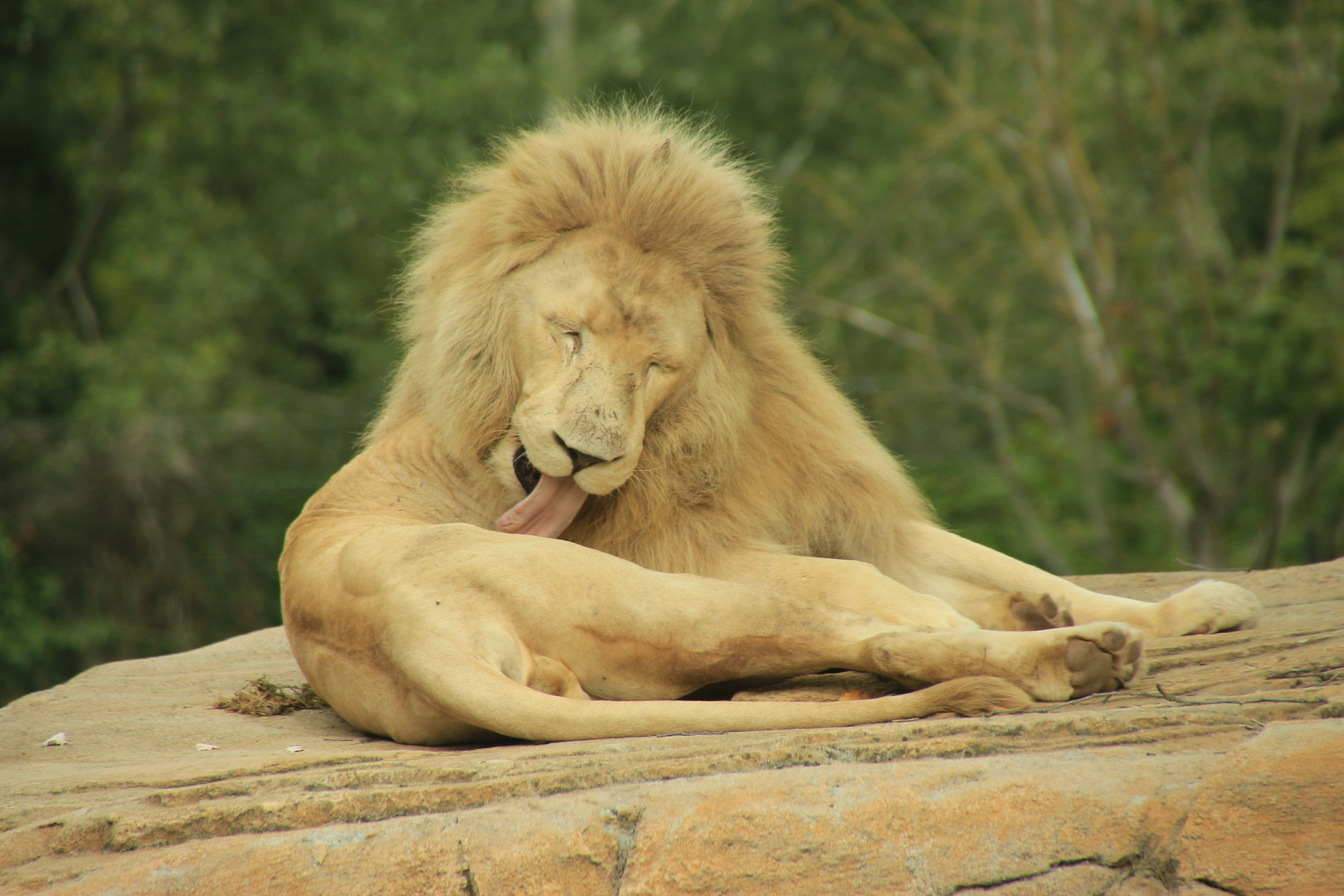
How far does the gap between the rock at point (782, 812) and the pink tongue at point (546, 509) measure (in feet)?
2.18

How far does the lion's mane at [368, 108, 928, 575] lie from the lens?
3.25 meters

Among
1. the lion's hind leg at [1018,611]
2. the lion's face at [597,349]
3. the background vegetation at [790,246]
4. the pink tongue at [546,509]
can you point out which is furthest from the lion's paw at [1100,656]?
the background vegetation at [790,246]

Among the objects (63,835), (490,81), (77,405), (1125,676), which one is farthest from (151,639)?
(1125,676)

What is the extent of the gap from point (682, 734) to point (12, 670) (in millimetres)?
7366

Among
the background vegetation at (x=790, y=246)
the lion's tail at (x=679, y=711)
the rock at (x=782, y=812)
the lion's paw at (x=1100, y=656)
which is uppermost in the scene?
the background vegetation at (x=790, y=246)

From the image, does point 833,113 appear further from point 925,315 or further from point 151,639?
point 151,639

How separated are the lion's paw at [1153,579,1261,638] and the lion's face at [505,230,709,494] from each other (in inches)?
56.7

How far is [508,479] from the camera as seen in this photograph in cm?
322

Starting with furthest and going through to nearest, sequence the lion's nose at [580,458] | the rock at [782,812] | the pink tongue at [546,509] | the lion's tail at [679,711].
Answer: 1. the pink tongue at [546,509]
2. the lion's nose at [580,458]
3. the lion's tail at [679,711]
4. the rock at [782,812]

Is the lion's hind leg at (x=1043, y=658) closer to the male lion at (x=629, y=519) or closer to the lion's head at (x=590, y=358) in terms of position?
the male lion at (x=629, y=519)

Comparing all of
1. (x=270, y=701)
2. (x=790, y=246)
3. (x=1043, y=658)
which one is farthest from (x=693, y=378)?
(x=790, y=246)

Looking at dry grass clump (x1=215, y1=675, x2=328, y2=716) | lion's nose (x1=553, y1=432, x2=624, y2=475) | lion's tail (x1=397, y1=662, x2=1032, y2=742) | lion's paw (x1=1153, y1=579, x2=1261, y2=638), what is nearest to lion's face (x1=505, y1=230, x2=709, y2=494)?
lion's nose (x1=553, y1=432, x2=624, y2=475)

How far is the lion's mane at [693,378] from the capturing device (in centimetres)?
325

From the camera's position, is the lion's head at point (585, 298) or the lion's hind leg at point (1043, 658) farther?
the lion's head at point (585, 298)
